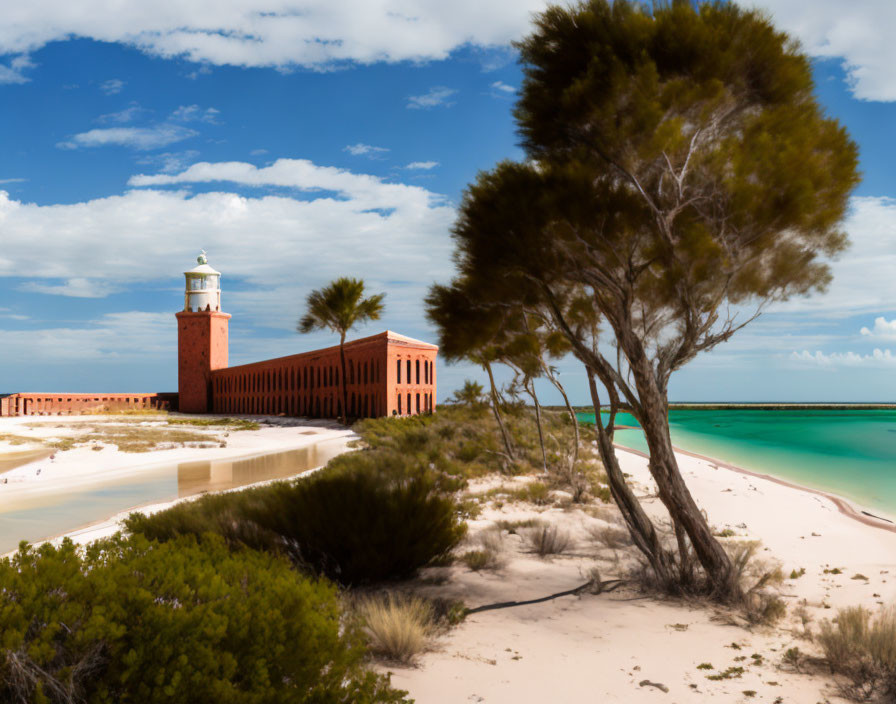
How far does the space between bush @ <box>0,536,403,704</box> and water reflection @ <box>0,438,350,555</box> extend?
6.49 m

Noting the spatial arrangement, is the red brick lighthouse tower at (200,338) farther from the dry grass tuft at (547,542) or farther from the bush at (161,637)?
the bush at (161,637)

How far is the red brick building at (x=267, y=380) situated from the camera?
3162cm

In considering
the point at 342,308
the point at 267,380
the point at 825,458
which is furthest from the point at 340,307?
the point at 825,458

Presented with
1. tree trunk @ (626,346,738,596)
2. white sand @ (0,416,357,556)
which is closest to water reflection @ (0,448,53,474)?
white sand @ (0,416,357,556)

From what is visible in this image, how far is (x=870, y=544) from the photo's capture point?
9.20 m

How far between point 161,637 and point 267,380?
140 feet

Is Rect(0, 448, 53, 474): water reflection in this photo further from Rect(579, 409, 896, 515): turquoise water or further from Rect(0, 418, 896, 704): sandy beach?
Rect(579, 409, 896, 515): turquoise water

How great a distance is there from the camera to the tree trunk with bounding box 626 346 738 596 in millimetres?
5926

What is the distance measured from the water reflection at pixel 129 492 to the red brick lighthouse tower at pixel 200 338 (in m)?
31.2

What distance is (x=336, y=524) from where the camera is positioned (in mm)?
5926

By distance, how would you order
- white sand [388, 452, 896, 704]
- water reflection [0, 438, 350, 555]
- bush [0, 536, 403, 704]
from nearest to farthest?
bush [0, 536, 403, 704] < white sand [388, 452, 896, 704] < water reflection [0, 438, 350, 555]

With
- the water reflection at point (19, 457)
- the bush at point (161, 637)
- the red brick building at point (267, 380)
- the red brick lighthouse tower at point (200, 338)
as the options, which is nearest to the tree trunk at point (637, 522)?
the bush at point (161, 637)

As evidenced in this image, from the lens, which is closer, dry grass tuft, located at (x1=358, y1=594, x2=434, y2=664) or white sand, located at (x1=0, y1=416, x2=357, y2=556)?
dry grass tuft, located at (x1=358, y1=594, x2=434, y2=664)

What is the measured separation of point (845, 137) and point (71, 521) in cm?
1152
